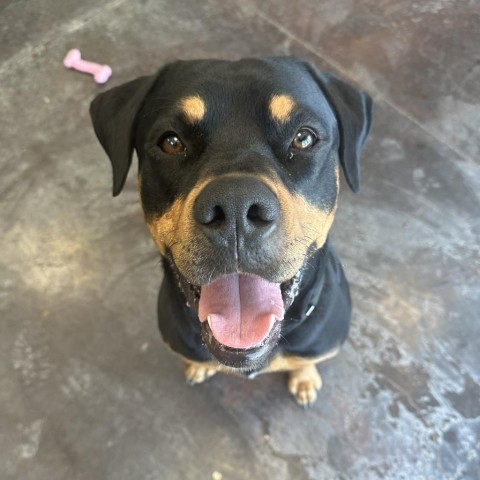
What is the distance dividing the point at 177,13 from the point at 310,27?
3.00 ft

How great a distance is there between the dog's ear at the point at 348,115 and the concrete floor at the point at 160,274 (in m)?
1.02

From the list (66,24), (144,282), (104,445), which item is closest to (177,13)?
(66,24)

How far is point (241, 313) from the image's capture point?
178cm

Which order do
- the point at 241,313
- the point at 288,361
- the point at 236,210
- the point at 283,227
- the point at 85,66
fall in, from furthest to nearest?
1. the point at 85,66
2. the point at 288,361
3. the point at 241,313
4. the point at 283,227
5. the point at 236,210

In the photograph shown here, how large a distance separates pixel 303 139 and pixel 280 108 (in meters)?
0.12

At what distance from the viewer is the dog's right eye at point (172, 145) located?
5.65ft

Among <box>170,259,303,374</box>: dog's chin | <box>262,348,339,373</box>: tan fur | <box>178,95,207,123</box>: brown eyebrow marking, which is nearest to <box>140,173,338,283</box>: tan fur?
<box>170,259,303,374</box>: dog's chin

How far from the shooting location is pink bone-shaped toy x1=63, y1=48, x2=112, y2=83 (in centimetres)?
351

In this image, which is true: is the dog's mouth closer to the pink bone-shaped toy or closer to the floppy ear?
the floppy ear

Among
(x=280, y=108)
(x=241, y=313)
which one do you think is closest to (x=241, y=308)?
(x=241, y=313)

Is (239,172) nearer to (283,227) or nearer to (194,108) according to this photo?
(283,227)

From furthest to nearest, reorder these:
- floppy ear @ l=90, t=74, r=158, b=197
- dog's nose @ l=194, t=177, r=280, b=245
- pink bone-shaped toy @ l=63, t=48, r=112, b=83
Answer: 1. pink bone-shaped toy @ l=63, t=48, r=112, b=83
2. floppy ear @ l=90, t=74, r=158, b=197
3. dog's nose @ l=194, t=177, r=280, b=245

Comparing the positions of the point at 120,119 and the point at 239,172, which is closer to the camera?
the point at 239,172

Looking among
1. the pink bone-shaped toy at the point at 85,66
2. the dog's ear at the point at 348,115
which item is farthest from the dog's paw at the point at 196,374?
the pink bone-shaped toy at the point at 85,66
